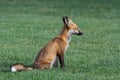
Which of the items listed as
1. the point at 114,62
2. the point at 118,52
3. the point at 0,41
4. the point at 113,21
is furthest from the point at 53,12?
the point at 114,62

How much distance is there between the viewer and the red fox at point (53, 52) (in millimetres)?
11734

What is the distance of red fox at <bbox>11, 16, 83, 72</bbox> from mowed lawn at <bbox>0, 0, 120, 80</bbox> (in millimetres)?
197

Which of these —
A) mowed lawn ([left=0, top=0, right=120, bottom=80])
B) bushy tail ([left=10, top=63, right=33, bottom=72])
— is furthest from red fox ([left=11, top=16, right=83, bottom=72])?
mowed lawn ([left=0, top=0, right=120, bottom=80])

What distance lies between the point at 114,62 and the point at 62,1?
79.5 feet

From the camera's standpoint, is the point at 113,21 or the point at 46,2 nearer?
the point at 113,21

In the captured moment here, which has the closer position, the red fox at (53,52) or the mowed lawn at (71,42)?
the mowed lawn at (71,42)

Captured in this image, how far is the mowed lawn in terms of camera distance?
1163cm

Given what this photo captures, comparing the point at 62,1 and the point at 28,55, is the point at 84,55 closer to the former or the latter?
the point at 28,55

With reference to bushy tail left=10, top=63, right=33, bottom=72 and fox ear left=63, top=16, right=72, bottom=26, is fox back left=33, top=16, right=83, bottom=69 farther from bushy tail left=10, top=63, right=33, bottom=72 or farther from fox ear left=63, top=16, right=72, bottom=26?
bushy tail left=10, top=63, right=33, bottom=72

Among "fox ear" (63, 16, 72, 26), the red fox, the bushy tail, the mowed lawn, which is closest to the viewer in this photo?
the bushy tail

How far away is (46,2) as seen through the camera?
37.2m

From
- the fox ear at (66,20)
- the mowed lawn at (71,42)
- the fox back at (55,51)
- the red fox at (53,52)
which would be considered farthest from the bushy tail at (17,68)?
the fox ear at (66,20)

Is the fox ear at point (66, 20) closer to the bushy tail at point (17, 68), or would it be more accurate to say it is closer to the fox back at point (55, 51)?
the fox back at point (55, 51)

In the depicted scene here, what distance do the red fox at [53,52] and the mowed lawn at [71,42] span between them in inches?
7.8
